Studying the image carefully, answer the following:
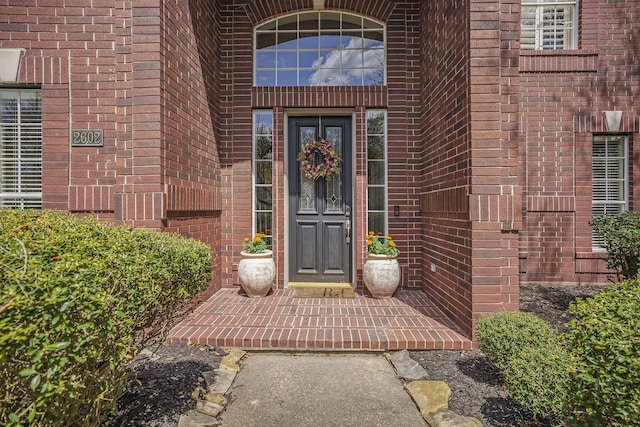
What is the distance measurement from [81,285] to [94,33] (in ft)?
12.1

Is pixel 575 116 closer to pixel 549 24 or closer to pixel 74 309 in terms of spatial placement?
pixel 549 24

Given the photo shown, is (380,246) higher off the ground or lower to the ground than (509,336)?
higher

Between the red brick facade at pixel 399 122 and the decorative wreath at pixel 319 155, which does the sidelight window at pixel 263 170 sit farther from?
the decorative wreath at pixel 319 155

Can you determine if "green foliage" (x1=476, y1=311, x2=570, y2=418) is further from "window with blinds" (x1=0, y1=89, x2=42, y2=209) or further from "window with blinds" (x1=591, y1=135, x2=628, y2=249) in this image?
"window with blinds" (x1=0, y1=89, x2=42, y2=209)

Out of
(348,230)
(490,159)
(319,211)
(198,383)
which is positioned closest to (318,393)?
(198,383)

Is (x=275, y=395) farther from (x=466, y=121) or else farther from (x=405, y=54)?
(x=405, y=54)

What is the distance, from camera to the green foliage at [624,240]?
12.6 feet

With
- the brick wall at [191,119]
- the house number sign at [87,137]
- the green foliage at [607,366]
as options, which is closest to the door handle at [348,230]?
the brick wall at [191,119]

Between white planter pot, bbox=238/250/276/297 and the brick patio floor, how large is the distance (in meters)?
0.12

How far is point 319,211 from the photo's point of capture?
5.00 metres

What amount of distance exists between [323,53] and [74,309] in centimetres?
473

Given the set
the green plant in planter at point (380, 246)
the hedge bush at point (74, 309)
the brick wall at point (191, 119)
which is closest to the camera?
the hedge bush at point (74, 309)

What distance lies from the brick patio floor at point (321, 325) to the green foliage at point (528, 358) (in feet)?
1.72

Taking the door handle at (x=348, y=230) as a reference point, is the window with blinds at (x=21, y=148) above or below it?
above
